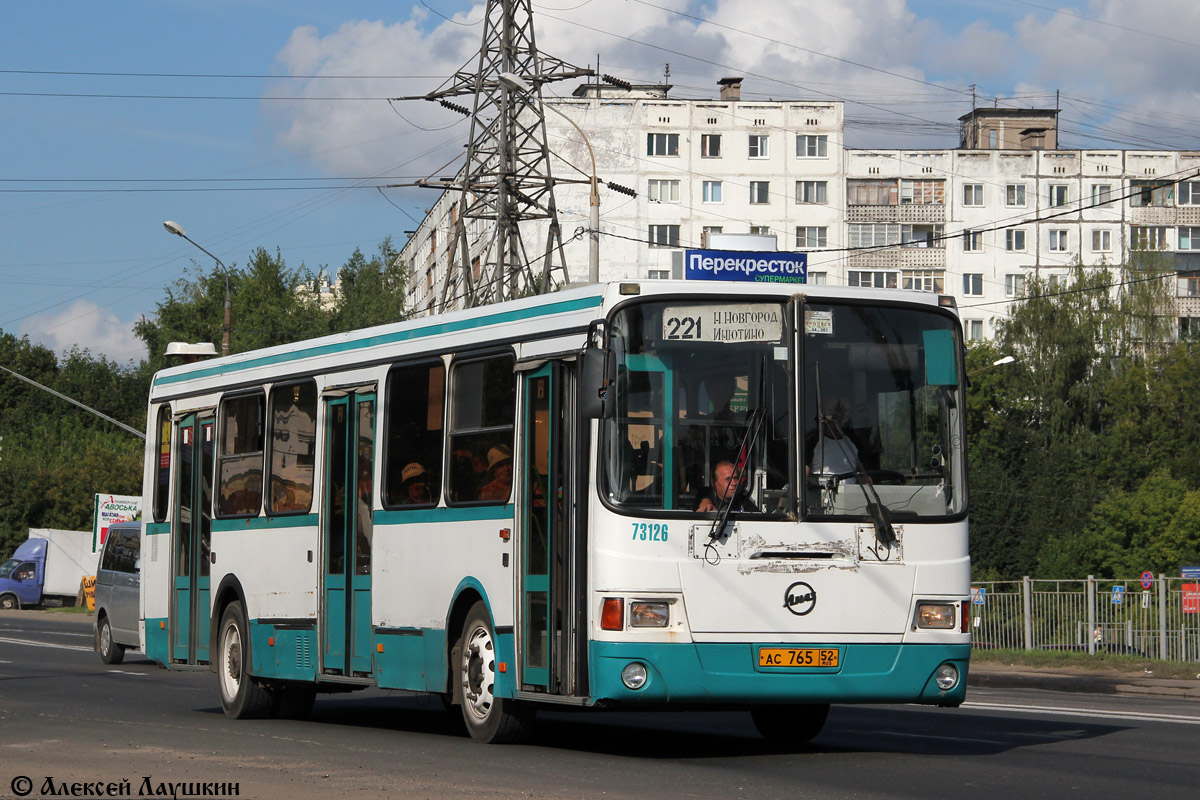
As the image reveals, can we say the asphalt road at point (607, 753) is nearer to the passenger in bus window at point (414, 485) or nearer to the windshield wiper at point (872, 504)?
the windshield wiper at point (872, 504)

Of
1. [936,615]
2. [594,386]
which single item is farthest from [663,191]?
[594,386]

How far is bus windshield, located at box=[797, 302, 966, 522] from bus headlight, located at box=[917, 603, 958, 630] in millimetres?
579

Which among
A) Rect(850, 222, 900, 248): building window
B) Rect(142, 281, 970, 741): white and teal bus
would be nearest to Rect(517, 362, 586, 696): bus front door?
Rect(142, 281, 970, 741): white and teal bus

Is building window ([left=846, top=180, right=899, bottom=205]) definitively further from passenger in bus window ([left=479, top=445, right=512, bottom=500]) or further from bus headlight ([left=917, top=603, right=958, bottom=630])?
bus headlight ([left=917, top=603, right=958, bottom=630])

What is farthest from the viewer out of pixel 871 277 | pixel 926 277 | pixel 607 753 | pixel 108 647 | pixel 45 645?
pixel 926 277

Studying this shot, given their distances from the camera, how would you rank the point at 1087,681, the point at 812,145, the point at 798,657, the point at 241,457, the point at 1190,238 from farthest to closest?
the point at 1190,238 < the point at 812,145 < the point at 1087,681 < the point at 241,457 < the point at 798,657

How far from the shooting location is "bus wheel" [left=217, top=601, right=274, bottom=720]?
15.7 meters

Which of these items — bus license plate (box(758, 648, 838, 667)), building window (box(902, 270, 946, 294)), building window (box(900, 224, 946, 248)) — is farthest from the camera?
building window (box(902, 270, 946, 294))

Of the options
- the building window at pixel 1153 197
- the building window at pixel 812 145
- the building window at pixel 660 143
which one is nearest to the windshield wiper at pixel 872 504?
the building window at pixel 660 143

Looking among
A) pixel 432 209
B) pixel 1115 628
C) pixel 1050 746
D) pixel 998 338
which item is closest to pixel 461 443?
pixel 1050 746

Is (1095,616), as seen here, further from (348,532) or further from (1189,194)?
(1189,194)

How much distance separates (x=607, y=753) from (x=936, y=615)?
2.43 metres

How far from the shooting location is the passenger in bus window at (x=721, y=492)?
35.8 feet

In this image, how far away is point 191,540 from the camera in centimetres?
1709
